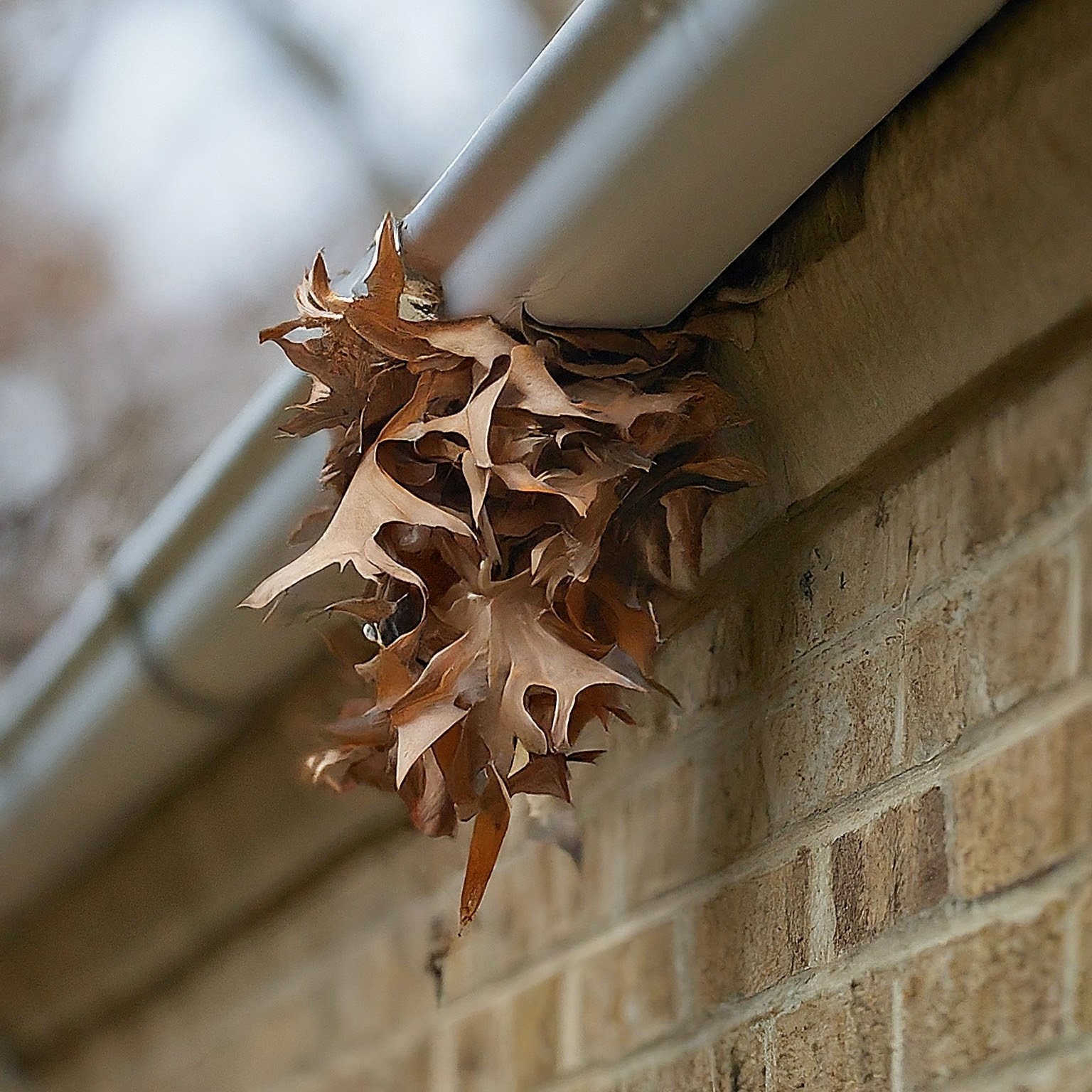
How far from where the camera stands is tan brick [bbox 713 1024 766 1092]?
1056mm

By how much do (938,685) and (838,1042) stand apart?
26cm

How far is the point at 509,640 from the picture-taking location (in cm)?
104

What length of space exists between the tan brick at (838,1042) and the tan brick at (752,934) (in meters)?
0.04

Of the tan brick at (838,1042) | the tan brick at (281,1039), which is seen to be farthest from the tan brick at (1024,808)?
the tan brick at (281,1039)

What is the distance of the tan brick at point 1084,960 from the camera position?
2.55 feet

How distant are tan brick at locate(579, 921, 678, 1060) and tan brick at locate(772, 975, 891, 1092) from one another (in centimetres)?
18

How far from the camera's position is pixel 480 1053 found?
4.91ft

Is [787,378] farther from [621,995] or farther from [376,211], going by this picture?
[376,211]

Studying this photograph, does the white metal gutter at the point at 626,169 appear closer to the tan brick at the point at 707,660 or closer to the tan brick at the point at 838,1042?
the tan brick at the point at 707,660

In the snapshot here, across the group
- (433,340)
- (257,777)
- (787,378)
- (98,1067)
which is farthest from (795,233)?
(98,1067)

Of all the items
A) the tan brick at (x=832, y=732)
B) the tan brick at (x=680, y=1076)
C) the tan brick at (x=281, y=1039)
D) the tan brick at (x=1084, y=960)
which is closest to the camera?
the tan brick at (x=1084, y=960)

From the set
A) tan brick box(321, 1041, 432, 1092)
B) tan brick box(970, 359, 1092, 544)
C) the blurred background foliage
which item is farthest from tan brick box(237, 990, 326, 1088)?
tan brick box(970, 359, 1092, 544)

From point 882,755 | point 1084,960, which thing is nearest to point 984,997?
point 1084,960

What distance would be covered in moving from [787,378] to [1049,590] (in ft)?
0.98
